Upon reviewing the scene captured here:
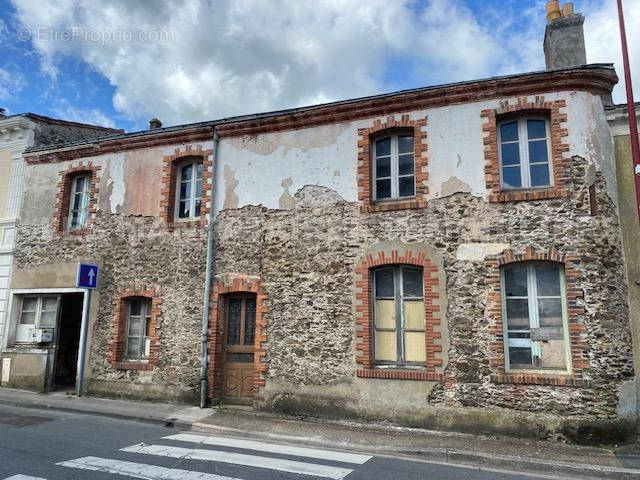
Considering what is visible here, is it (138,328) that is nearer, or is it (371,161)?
(371,161)

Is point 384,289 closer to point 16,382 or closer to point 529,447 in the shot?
point 529,447

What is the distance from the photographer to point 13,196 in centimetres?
1289

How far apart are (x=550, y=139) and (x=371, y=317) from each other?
15.2 feet

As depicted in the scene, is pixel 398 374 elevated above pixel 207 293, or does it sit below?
below

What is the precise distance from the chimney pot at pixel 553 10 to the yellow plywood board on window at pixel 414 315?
6.54m

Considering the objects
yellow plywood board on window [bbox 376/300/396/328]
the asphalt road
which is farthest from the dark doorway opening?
yellow plywood board on window [bbox 376/300/396/328]

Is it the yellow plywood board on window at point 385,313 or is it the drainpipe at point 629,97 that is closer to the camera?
the drainpipe at point 629,97

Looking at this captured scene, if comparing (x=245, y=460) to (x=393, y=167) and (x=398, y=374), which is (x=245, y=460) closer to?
(x=398, y=374)

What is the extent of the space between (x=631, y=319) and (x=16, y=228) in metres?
14.2

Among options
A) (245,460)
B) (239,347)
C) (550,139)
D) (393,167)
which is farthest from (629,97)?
(239,347)

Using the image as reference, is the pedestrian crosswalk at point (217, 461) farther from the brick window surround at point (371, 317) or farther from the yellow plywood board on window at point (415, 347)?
the yellow plywood board on window at point (415, 347)

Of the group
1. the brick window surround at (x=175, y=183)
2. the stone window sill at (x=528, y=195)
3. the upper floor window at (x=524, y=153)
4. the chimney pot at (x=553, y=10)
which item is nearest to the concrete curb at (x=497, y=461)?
the stone window sill at (x=528, y=195)

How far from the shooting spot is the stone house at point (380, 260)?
8.02m

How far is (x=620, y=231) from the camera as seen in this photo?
8234 millimetres
